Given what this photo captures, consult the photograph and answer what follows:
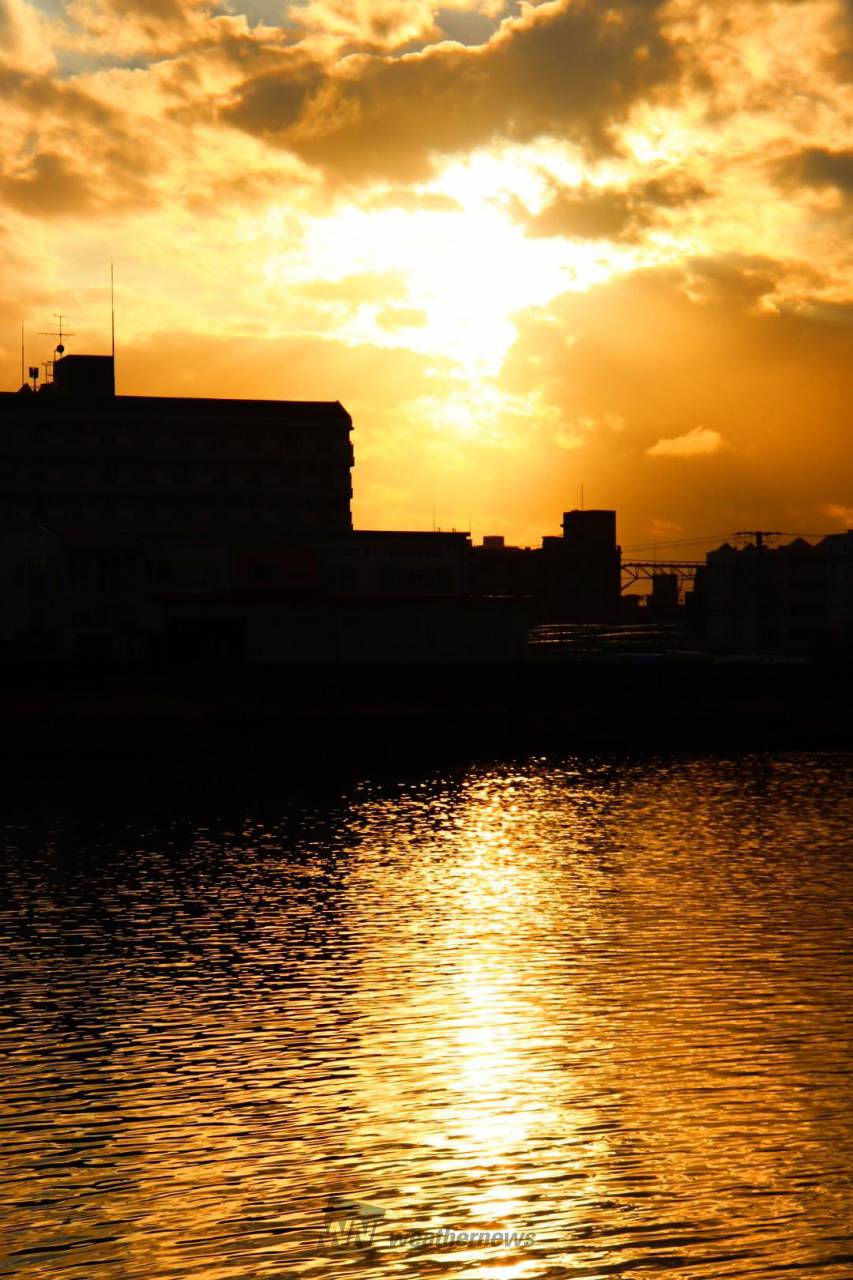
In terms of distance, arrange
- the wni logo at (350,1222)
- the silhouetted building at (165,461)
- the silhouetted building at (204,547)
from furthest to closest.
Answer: the silhouetted building at (165,461) < the silhouetted building at (204,547) < the wni logo at (350,1222)

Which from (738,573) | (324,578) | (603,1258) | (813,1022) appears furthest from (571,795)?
(738,573)

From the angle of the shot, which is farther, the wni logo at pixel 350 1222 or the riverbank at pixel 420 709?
the riverbank at pixel 420 709

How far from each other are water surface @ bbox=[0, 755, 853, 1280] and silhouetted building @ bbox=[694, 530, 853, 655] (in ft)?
422

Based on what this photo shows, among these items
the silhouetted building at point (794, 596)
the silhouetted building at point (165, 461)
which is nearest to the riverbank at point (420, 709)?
the silhouetted building at point (165, 461)

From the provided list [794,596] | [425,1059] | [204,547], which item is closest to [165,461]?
[204,547]

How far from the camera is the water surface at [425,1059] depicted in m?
11.7

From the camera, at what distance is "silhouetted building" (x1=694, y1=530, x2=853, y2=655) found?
15762 cm

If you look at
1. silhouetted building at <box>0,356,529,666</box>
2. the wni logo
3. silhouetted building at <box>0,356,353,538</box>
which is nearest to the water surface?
the wni logo

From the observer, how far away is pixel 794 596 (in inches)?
6339

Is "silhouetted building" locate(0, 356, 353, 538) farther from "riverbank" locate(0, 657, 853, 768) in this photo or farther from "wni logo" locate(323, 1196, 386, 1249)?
"wni logo" locate(323, 1196, 386, 1249)

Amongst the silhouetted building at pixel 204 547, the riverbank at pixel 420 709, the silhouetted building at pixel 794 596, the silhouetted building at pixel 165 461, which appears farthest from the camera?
the silhouetted building at pixel 794 596

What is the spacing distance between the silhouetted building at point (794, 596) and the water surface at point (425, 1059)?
12857 cm

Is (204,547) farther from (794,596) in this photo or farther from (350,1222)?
(350,1222)

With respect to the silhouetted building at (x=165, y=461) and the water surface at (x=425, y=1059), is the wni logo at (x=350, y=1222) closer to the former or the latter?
the water surface at (x=425, y=1059)
